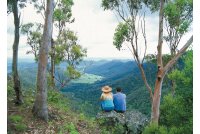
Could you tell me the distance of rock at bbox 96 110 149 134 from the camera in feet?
48.1

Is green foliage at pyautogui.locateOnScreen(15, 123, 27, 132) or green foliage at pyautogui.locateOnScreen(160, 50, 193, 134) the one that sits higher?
green foliage at pyautogui.locateOnScreen(160, 50, 193, 134)

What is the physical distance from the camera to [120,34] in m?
19.2

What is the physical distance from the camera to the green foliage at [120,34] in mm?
18703

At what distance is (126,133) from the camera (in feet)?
48.1

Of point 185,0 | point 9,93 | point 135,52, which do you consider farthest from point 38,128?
point 185,0

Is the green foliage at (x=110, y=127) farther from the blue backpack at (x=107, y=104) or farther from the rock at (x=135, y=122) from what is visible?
the blue backpack at (x=107, y=104)

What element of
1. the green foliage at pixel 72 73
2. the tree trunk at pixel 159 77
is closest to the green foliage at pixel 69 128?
the tree trunk at pixel 159 77

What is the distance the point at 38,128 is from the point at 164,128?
12.5 feet

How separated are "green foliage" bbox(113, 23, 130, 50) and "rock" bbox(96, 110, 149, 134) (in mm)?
4833

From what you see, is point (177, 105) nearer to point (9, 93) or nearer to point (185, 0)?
point (9, 93)

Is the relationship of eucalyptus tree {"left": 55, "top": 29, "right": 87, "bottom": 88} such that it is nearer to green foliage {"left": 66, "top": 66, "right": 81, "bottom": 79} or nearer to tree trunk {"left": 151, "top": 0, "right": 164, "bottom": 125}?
green foliage {"left": 66, "top": 66, "right": 81, "bottom": 79}

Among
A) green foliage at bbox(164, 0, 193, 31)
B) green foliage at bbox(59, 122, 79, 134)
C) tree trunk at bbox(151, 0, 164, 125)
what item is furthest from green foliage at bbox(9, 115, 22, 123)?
green foliage at bbox(164, 0, 193, 31)

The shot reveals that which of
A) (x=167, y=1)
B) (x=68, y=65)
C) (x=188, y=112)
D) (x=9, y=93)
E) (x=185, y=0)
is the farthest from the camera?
(x=68, y=65)

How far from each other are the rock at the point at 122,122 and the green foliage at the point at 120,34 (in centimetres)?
483
